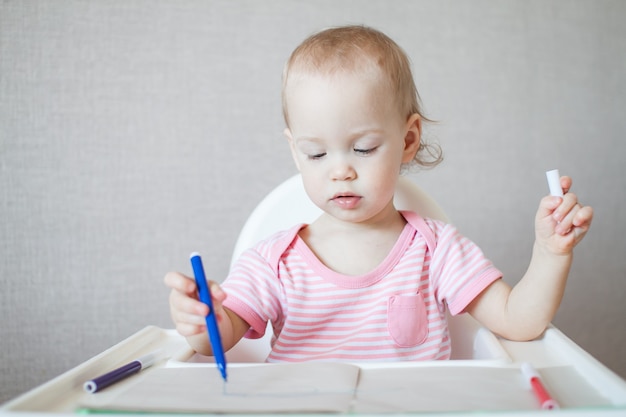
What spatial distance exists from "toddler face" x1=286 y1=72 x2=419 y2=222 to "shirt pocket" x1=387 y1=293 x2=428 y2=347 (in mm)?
126

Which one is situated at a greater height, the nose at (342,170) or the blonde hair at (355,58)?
the blonde hair at (355,58)

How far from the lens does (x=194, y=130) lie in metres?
1.34

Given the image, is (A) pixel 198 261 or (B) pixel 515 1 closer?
(A) pixel 198 261

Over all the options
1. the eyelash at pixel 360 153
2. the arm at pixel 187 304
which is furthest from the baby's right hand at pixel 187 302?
the eyelash at pixel 360 153

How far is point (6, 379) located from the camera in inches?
53.1

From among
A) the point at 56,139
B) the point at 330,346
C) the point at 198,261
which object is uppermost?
the point at 56,139

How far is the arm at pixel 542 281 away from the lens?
2.06 ft

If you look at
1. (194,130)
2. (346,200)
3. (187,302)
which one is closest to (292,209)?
(346,200)

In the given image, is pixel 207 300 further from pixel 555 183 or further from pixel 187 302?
pixel 555 183

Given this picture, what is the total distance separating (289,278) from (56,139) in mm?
807

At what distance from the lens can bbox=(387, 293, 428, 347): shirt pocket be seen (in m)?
0.76

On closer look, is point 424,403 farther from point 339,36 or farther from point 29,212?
point 29,212

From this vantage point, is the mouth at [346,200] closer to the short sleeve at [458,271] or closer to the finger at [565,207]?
the short sleeve at [458,271]

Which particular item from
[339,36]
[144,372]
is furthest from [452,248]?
[144,372]
